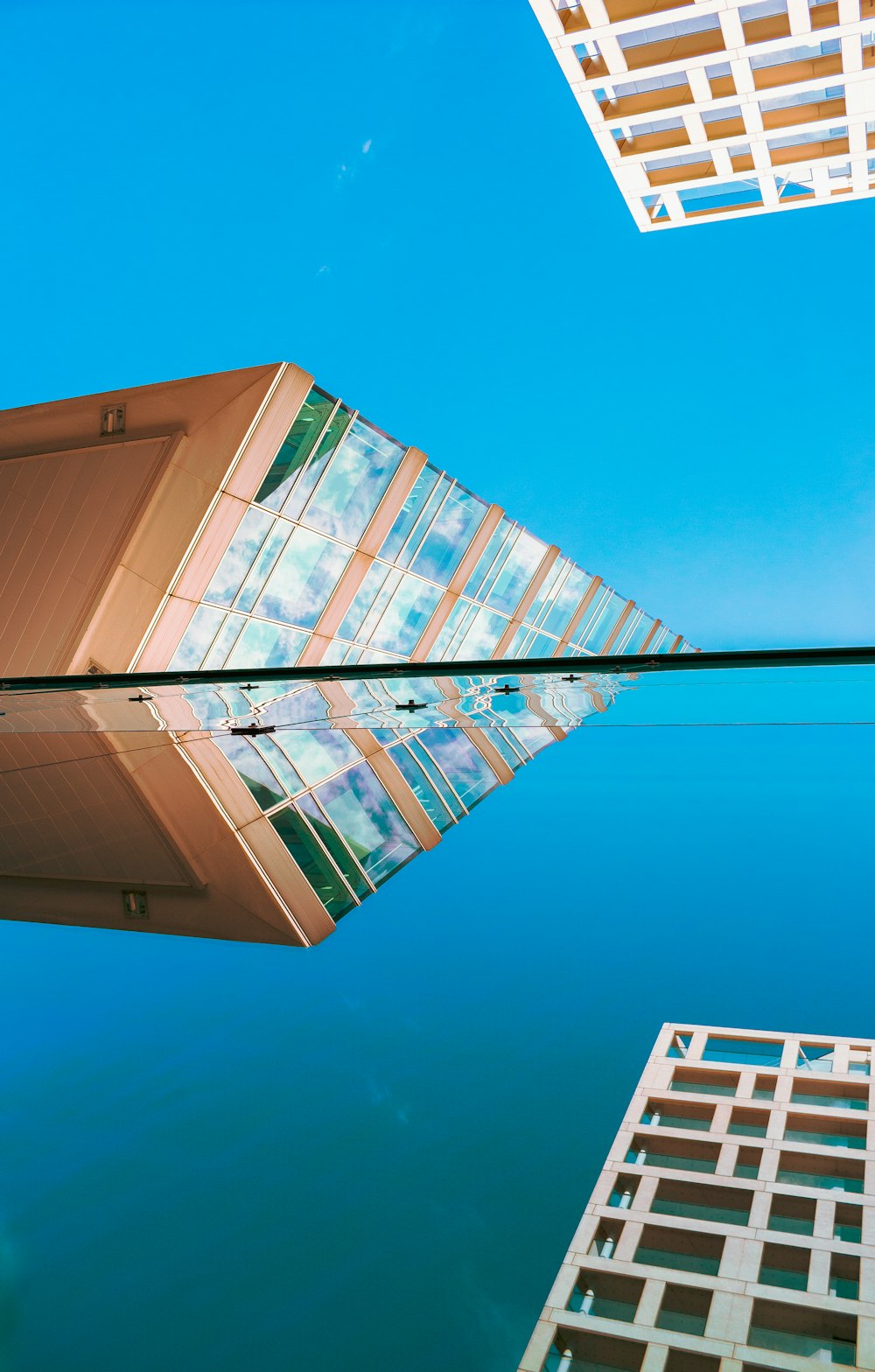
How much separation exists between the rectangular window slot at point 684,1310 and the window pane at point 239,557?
16558 millimetres

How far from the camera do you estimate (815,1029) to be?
3.59 ft

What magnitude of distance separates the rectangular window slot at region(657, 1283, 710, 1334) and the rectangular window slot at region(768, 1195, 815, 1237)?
103mm

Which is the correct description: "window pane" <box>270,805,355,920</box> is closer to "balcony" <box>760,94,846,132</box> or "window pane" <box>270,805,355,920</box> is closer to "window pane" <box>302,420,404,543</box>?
"window pane" <box>302,420,404,543</box>

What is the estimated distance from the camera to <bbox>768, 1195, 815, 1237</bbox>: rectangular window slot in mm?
830

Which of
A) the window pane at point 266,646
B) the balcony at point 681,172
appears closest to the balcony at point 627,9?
the balcony at point 681,172

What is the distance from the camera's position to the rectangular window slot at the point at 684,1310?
0.73m

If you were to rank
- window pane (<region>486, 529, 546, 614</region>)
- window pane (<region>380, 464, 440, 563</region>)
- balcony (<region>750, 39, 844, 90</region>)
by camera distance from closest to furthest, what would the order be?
window pane (<region>380, 464, 440, 563</region>), window pane (<region>486, 529, 546, 614</region>), balcony (<region>750, 39, 844, 90</region>)

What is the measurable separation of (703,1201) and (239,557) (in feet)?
56.3

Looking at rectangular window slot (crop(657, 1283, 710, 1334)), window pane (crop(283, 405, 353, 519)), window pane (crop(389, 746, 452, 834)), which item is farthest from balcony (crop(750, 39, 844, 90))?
rectangular window slot (crop(657, 1283, 710, 1334))

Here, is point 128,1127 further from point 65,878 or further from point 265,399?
point 265,399

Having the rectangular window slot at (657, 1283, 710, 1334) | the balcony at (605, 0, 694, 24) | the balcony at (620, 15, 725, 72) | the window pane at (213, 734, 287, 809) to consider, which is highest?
the balcony at (620, 15, 725, 72)

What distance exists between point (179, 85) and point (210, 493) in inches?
6923

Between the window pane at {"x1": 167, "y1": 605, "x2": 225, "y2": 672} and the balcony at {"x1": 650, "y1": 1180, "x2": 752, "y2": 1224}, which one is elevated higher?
the balcony at {"x1": 650, "y1": 1180, "x2": 752, "y2": 1224}

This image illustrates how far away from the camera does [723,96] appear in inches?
1608
